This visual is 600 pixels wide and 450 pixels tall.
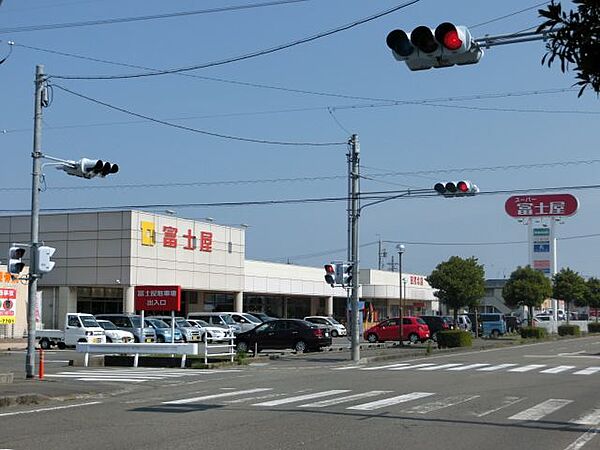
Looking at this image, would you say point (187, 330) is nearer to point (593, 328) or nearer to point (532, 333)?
point (532, 333)

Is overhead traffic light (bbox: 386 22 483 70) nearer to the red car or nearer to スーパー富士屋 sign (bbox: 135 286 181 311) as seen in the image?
スーパー富士屋 sign (bbox: 135 286 181 311)

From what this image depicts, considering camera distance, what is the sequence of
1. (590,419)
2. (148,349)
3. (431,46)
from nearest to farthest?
(431,46), (590,419), (148,349)

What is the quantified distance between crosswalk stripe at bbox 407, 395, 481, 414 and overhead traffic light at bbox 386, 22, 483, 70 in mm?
7166

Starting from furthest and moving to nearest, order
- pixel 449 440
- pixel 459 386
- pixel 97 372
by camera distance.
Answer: pixel 97 372 → pixel 459 386 → pixel 449 440

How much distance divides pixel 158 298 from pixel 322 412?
18766mm

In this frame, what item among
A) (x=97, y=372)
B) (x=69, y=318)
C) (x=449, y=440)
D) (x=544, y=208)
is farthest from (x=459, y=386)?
(x=544, y=208)

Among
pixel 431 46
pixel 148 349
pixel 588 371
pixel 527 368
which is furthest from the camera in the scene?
pixel 148 349

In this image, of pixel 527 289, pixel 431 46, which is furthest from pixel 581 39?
pixel 527 289

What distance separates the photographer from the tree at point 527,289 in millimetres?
59594

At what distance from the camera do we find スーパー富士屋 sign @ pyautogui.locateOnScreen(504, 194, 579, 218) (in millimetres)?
69125

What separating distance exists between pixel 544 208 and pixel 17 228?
42224 millimetres

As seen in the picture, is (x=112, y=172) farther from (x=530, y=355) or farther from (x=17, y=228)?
(x=17, y=228)

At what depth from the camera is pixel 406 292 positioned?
89500mm

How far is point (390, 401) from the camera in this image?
16516 mm
